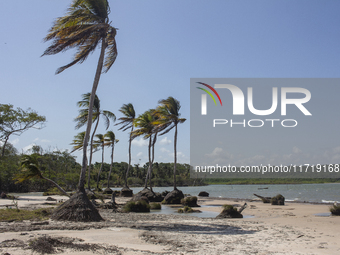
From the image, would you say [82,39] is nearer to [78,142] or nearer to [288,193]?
[78,142]

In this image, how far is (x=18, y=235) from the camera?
26.3 feet

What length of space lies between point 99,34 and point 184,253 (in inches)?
393

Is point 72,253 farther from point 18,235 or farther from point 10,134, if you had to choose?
point 10,134

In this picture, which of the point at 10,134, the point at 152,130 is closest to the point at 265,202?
the point at 152,130

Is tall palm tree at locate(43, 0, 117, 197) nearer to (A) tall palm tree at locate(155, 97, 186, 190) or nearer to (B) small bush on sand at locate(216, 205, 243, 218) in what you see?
(B) small bush on sand at locate(216, 205, 243, 218)

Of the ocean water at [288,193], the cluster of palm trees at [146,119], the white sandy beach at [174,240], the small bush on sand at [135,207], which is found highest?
the cluster of palm trees at [146,119]

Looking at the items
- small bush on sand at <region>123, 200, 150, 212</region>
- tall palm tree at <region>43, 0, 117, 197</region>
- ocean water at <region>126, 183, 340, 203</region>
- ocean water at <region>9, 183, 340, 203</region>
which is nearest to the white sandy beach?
tall palm tree at <region>43, 0, 117, 197</region>

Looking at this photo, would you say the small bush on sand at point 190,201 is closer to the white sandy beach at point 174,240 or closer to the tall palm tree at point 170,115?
the tall palm tree at point 170,115

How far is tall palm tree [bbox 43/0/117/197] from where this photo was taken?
12.2 metres

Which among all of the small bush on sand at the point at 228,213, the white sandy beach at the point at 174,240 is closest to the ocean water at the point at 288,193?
the small bush on sand at the point at 228,213

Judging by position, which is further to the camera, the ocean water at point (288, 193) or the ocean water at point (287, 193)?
the ocean water at point (288, 193)

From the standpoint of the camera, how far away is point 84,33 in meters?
12.4

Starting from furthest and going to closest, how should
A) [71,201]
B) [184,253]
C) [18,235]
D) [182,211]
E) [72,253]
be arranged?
[182,211], [71,201], [18,235], [184,253], [72,253]

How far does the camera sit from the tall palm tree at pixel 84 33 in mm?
12203
